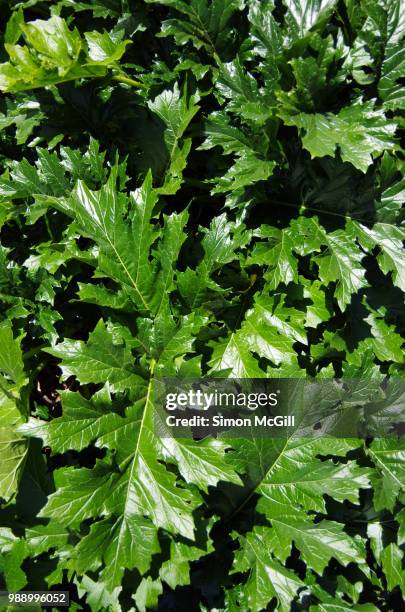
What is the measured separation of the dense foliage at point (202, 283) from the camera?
8.08ft

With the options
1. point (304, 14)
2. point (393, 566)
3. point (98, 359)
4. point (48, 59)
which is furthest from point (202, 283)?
point (393, 566)

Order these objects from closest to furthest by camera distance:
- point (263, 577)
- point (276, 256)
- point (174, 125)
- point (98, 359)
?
point (98, 359) < point (263, 577) < point (276, 256) < point (174, 125)

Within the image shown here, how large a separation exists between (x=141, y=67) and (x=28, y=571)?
234cm

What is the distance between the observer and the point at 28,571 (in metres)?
2.76

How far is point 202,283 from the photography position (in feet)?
8.55

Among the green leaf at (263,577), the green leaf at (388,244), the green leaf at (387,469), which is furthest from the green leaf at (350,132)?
the green leaf at (263,577)

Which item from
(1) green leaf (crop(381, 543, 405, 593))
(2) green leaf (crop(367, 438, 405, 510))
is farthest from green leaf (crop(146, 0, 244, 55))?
(1) green leaf (crop(381, 543, 405, 593))

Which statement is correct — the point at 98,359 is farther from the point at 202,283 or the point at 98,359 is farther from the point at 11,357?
the point at 202,283

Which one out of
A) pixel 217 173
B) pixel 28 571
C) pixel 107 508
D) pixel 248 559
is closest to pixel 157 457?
pixel 107 508

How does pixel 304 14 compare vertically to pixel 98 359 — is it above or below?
above

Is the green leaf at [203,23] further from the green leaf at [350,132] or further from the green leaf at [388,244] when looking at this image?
the green leaf at [388,244]

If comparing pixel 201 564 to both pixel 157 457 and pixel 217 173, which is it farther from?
pixel 217 173

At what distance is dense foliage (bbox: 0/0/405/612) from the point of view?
2.46 metres

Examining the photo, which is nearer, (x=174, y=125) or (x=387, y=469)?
(x=387, y=469)
